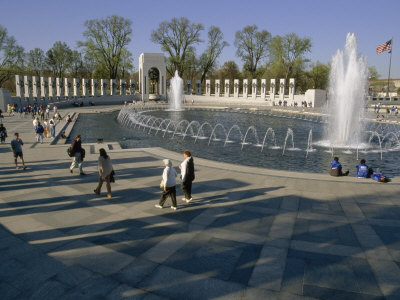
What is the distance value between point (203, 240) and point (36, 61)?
8644 centimetres

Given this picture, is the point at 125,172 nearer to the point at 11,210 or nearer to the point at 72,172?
the point at 72,172

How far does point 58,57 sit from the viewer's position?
7688 cm

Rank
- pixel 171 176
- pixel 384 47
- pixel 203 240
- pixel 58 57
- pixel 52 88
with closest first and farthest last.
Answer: pixel 203 240 < pixel 171 176 < pixel 384 47 < pixel 52 88 < pixel 58 57

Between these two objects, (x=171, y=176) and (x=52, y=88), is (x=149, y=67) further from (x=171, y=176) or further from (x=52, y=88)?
(x=171, y=176)

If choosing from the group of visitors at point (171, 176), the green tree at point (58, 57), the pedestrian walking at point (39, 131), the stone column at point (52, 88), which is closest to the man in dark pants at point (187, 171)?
the group of visitors at point (171, 176)

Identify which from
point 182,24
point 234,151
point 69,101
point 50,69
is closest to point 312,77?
point 182,24

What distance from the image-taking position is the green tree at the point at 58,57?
76.4 m

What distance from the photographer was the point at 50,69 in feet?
260

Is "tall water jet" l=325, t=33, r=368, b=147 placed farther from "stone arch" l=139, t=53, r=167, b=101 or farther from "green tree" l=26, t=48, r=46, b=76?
"green tree" l=26, t=48, r=46, b=76

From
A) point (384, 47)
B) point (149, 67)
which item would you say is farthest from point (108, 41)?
point (384, 47)

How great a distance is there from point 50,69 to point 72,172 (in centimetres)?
7923

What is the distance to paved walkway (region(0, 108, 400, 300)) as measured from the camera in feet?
15.5

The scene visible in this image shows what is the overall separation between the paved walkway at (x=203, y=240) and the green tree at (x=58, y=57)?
7614cm

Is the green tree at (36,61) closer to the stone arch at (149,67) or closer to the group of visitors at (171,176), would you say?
the stone arch at (149,67)
